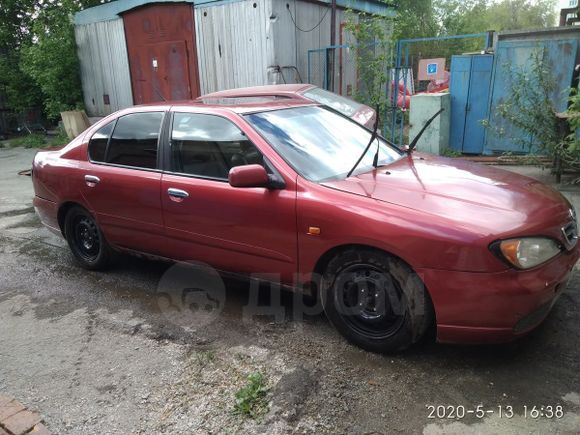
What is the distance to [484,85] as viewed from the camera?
8984 mm

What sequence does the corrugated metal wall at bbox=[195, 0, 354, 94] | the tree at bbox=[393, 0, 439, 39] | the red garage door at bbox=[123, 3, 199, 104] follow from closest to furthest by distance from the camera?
1. the corrugated metal wall at bbox=[195, 0, 354, 94]
2. the red garage door at bbox=[123, 3, 199, 104]
3. the tree at bbox=[393, 0, 439, 39]

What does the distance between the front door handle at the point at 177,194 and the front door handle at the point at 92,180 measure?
0.92 metres

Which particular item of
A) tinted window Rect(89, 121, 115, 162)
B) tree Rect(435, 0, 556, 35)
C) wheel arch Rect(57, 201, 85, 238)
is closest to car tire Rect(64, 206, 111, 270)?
wheel arch Rect(57, 201, 85, 238)

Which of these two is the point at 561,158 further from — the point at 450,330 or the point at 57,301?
the point at 57,301

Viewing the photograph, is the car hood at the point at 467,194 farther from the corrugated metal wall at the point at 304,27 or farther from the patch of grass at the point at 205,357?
the corrugated metal wall at the point at 304,27

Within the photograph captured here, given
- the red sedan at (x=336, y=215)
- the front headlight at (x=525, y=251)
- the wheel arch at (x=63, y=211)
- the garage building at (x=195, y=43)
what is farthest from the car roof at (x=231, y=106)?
the garage building at (x=195, y=43)

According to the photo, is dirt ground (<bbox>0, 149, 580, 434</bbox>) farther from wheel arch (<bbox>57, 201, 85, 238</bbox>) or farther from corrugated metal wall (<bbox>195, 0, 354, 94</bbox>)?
corrugated metal wall (<bbox>195, 0, 354, 94</bbox>)

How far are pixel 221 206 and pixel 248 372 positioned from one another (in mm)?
1176

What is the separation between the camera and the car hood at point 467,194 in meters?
2.72

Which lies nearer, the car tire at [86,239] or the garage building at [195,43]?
the car tire at [86,239]

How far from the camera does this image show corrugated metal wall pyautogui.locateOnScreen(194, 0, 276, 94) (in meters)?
9.79

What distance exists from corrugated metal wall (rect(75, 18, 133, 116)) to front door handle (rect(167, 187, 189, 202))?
10.3 metres

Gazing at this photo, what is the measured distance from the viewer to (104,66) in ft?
44.1

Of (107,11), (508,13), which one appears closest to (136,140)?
(107,11)
